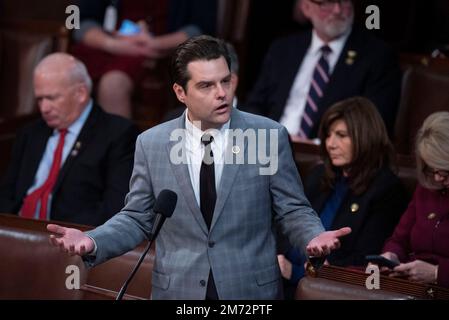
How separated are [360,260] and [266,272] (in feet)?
2.26

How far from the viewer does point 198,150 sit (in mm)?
1821

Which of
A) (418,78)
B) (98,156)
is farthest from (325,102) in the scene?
(98,156)

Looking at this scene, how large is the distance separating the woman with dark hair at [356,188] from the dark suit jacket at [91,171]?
561 mm

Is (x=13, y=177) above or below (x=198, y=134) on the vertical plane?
below

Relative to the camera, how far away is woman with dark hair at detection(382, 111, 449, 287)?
7.49 ft

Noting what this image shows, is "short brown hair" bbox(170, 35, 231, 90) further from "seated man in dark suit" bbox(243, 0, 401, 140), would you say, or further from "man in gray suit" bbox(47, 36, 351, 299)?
"seated man in dark suit" bbox(243, 0, 401, 140)

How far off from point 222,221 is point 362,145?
32.6 inches

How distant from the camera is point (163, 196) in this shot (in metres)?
1.67

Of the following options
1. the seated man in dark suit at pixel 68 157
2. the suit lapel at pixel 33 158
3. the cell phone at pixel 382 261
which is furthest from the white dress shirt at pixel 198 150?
the suit lapel at pixel 33 158

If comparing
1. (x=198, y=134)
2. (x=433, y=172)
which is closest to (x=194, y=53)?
(x=198, y=134)

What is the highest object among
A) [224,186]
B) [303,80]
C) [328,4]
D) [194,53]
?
[328,4]

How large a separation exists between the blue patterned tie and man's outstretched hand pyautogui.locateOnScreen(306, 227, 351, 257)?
4.90 feet

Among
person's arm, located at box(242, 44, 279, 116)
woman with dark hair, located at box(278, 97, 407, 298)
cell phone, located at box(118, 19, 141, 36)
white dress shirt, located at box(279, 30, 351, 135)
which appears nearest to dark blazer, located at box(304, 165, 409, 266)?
woman with dark hair, located at box(278, 97, 407, 298)

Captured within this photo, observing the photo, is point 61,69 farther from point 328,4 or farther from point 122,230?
point 122,230
